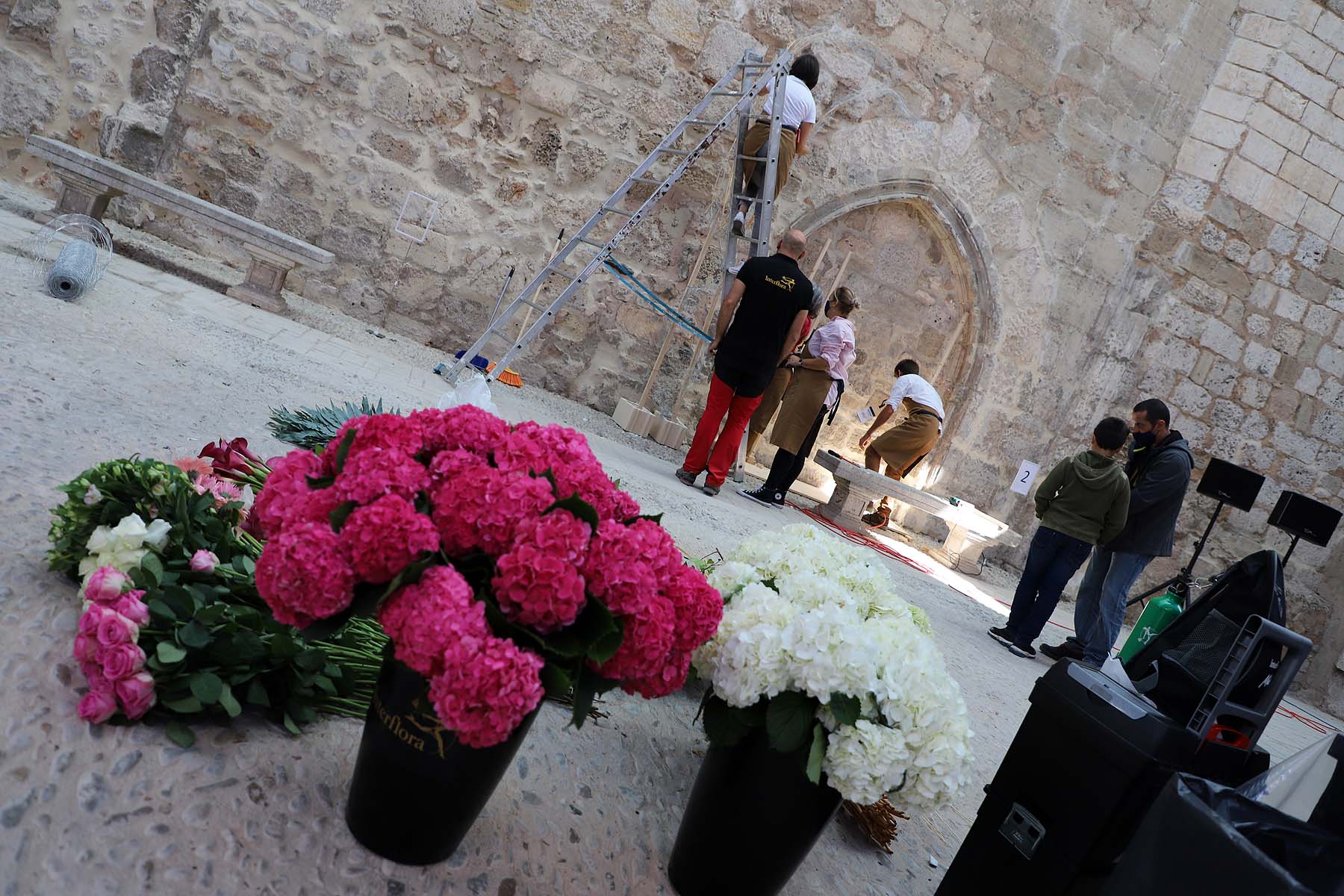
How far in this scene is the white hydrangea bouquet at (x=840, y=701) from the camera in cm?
151

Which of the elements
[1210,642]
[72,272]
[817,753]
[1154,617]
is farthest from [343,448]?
[1154,617]

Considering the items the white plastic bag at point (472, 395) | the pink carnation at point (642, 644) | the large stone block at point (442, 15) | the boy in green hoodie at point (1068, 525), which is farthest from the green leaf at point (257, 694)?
the large stone block at point (442, 15)

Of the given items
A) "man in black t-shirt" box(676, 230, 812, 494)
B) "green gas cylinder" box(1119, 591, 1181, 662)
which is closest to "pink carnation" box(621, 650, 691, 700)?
"man in black t-shirt" box(676, 230, 812, 494)

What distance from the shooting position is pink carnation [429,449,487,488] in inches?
51.9

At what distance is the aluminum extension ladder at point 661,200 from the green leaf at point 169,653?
4.25 metres

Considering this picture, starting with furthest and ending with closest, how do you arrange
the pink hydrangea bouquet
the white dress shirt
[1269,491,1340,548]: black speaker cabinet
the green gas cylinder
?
[1269,491,1340,548]: black speaker cabinet → the white dress shirt → the green gas cylinder → the pink hydrangea bouquet

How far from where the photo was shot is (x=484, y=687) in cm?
112

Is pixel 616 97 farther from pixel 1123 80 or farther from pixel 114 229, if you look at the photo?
pixel 1123 80

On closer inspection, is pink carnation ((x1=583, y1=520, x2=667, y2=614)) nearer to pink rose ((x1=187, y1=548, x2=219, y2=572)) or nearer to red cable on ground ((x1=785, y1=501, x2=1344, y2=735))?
pink rose ((x1=187, y1=548, x2=219, y2=572))

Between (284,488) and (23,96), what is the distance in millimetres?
6115

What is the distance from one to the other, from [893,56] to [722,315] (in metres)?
3.09

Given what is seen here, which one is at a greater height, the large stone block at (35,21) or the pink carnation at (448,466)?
the large stone block at (35,21)

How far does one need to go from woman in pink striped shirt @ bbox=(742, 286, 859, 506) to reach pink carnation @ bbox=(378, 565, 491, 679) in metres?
5.39

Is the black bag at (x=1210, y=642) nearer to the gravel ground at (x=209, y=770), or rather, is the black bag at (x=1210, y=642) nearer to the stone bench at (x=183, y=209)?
the gravel ground at (x=209, y=770)
